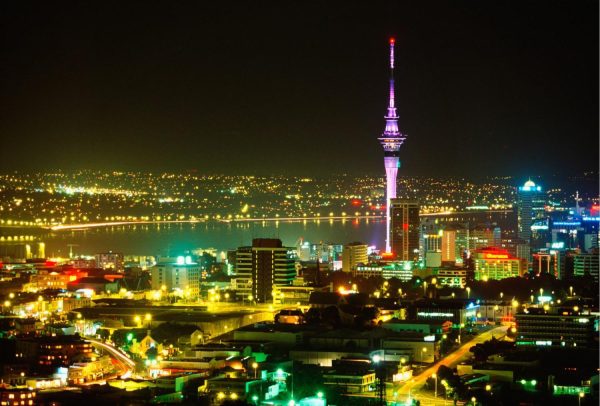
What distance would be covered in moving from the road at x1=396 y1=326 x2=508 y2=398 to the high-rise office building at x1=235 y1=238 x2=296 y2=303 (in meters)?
5.16

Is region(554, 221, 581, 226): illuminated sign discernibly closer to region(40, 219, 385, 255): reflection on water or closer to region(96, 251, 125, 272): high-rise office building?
region(40, 219, 385, 255): reflection on water

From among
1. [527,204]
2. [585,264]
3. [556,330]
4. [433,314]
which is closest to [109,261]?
[585,264]

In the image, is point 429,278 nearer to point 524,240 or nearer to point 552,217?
point 524,240

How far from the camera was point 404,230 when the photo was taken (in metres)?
33.2

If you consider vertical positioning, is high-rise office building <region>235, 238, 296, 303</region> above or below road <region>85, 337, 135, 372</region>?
above

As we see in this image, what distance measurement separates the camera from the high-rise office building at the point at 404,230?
32688 millimetres

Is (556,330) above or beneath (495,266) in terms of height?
beneath

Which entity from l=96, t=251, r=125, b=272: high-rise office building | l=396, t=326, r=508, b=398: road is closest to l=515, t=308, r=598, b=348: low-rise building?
l=396, t=326, r=508, b=398: road

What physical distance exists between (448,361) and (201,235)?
28776mm

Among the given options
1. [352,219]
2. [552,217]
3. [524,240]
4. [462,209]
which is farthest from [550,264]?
[462,209]

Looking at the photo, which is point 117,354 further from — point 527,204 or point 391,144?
point 527,204

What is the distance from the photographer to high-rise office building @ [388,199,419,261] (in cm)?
3269

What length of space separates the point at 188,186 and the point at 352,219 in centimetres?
1498

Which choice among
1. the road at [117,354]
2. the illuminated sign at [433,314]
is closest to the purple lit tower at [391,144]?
the illuminated sign at [433,314]
